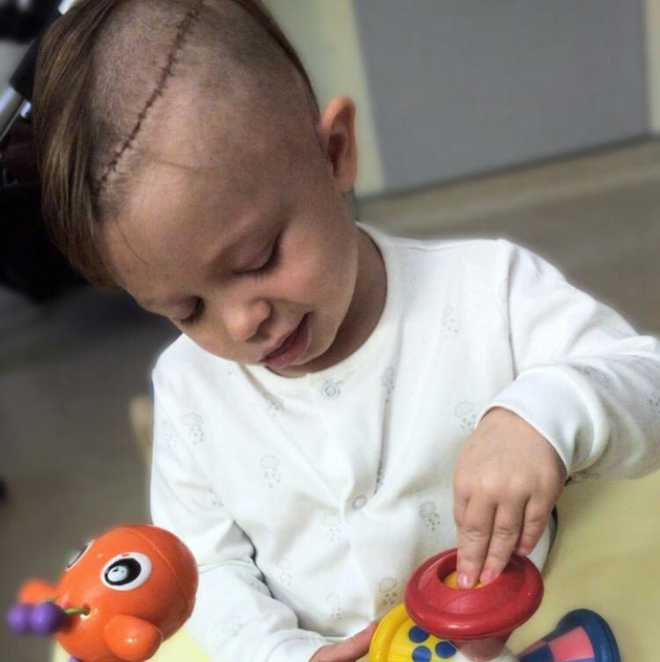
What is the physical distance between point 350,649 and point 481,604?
0.49ft

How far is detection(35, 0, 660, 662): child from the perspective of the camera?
447 millimetres

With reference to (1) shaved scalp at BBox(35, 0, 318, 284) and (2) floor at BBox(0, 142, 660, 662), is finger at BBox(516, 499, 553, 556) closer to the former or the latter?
(1) shaved scalp at BBox(35, 0, 318, 284)

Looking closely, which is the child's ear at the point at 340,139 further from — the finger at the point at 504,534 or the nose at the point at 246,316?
the finger at the point at 504,534

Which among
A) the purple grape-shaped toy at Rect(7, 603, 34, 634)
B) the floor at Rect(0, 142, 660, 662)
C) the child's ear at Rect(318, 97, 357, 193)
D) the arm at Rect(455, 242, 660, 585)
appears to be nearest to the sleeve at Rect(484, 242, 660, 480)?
the arm at Rect(455, 242, 660, 585)

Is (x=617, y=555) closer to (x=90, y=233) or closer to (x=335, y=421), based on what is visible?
(x=335, y=421)

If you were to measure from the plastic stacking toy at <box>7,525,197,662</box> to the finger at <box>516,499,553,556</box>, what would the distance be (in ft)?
0.45

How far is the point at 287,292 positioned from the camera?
1.60 feet

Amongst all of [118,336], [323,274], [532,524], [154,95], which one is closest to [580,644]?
[532,524]

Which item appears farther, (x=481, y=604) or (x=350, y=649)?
(x=350, y=649)

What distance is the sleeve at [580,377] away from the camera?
1.42ft

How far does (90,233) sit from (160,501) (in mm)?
225

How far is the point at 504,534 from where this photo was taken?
1.34 feet

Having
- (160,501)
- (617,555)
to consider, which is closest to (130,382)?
(160,501)

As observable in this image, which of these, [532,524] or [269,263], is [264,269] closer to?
[269,263]
